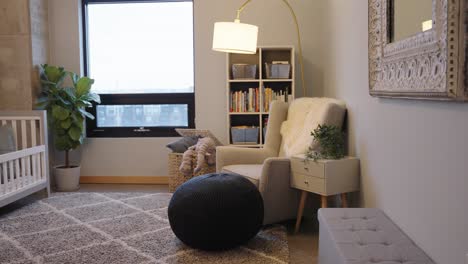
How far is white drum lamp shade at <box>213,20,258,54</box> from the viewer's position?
12.0ft

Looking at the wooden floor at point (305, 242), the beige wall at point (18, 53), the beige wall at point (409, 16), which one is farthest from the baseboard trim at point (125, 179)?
the beige wall at point (409, 16)

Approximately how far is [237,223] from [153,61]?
2891 millimetres

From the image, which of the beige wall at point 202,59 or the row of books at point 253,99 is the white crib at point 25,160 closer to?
the beige wall at point 202,59

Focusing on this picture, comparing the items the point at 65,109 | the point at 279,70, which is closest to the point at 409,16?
the point at 279,70

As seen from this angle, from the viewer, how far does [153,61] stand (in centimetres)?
503

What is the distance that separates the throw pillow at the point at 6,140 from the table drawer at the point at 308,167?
8.27ft

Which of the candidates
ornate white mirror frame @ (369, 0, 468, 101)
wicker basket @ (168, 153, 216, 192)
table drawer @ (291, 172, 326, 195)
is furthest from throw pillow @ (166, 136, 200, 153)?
ornate white mirror frame @ (369, 0, 468, 101)

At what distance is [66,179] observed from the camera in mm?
4625

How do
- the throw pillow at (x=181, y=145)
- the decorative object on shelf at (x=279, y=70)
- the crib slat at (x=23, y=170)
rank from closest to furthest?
the crib slat at (x=23, y=170) < the decorative object on shelf at (x=279, y=70) < the throw pillow at (x=181, y=145)

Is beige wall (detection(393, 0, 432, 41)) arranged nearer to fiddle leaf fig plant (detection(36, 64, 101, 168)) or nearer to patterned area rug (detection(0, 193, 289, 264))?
patterned area rug (detection(0, 193, 289, 264))

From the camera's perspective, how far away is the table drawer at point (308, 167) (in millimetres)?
2787

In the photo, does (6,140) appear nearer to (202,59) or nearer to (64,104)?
(64,104)

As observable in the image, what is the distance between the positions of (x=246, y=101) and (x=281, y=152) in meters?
0.89

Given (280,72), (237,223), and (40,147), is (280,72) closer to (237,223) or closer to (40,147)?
(237,223)
